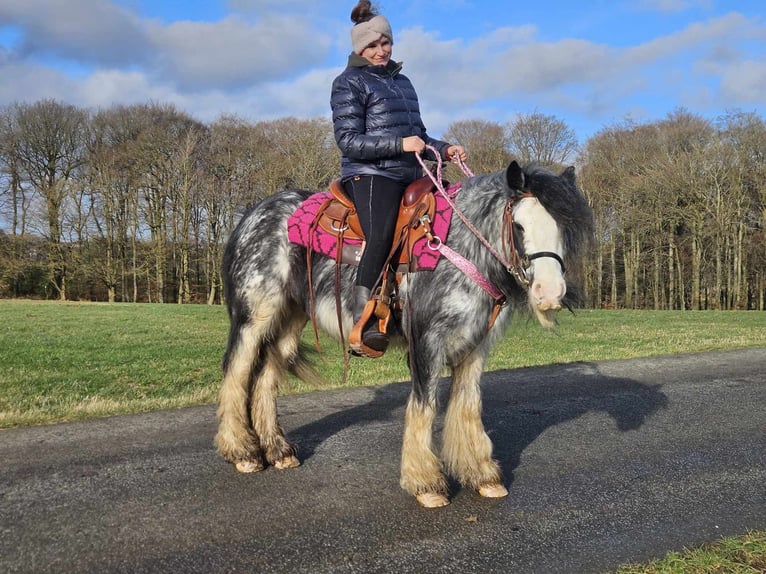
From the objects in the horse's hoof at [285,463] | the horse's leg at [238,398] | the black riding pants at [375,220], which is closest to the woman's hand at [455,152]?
the black riding pants at [375,220]

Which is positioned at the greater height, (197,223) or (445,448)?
(197,223)

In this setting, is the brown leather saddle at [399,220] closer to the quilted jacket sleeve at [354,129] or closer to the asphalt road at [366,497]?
the quilted jacket sleeve at [354,129]

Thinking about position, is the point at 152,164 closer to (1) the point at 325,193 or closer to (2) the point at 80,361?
(2) the point at 80,361

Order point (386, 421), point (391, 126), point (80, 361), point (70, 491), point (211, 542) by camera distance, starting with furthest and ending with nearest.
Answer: point (80, 361) < point (386, 421) < point (391, 126) < point (70, 491) < point (211, 542)

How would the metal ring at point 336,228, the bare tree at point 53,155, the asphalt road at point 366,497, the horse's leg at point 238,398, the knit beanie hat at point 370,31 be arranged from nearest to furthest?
the asphalt road at point 366,497, the knit beanie hat at point 370,31, the metal ring at point 336,228, the horse's leg at point 238,398, the bare tree at point 53,155

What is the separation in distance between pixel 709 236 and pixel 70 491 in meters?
38.3

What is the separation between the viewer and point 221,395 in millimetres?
5293

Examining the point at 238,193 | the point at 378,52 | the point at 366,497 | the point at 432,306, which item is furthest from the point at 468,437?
the point at 238,193

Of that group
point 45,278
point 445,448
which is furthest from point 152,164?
point 445,448

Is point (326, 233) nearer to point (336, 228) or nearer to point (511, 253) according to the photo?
point (336, 228)

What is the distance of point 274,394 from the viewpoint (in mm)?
5469

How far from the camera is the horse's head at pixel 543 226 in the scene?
3.79 metres

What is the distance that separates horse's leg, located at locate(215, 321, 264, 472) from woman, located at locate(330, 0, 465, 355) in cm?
120

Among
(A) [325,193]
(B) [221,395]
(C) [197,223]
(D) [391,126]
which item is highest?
(C) [197,223]
